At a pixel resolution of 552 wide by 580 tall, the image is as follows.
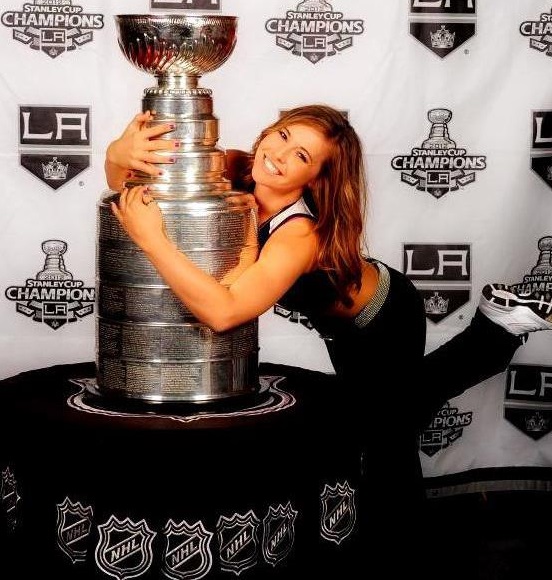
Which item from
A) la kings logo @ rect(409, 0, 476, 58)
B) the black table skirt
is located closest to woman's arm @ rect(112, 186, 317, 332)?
the black table skirt

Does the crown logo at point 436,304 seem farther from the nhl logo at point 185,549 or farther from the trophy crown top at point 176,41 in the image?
the nhl logo at point 185,549

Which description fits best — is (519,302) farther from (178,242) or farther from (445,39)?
(178,242)

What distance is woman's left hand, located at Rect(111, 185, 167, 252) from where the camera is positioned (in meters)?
1.94

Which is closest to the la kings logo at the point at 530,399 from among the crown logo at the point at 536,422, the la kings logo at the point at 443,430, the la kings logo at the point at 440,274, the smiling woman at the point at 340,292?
the crown logo at the point at 536,422

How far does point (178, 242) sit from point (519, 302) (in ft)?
2.88

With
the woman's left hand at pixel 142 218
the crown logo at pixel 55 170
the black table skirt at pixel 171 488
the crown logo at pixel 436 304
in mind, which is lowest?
the black table skirt at pixel 171 488

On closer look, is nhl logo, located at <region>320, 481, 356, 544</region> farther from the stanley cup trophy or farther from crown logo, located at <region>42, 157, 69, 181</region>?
crown logo, located at <region>42, 157, 69, 181</region>

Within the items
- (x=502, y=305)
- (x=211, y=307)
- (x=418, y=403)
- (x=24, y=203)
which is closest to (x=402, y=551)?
(x=418, y=403)

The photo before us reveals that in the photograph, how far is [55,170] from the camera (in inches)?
112

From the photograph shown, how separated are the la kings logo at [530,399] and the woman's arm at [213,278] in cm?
109

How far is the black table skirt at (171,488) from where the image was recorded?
1.90 metres

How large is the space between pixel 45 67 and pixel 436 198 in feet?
3.26

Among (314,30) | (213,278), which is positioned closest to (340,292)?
(213,278)

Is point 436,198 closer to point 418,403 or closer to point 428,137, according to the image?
point 428,137
